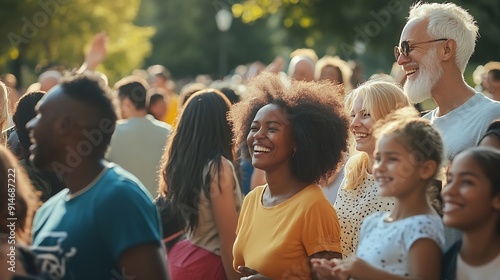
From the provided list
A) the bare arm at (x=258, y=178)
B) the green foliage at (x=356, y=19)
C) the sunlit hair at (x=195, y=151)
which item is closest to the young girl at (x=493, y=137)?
the sunlit hair at (x=195, y=151)

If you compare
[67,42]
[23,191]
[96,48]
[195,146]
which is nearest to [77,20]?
[67,42]

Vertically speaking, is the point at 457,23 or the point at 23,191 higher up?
the point at 457,23

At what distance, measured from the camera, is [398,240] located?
183 inches

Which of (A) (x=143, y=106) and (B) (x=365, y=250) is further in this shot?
(A) (x=143, y=106)

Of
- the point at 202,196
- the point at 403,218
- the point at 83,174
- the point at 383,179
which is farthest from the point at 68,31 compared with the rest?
the point at 403,218

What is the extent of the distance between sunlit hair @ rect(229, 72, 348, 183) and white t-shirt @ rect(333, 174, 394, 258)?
1.01 ft

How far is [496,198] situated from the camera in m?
4.51

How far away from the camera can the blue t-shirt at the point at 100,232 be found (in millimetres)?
4445

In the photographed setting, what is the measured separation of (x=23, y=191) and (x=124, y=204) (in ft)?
1.63

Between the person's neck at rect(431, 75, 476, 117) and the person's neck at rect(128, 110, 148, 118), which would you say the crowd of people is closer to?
the person's neck at rect(431, 75, 476, 117)

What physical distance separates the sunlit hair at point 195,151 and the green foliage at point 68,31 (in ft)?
56.3

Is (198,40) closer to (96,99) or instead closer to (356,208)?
(356,208)

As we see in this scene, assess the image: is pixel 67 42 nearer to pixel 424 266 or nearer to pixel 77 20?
pixel 77 20

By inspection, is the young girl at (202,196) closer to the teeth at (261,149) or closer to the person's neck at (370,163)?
the teeth at (261,149)
